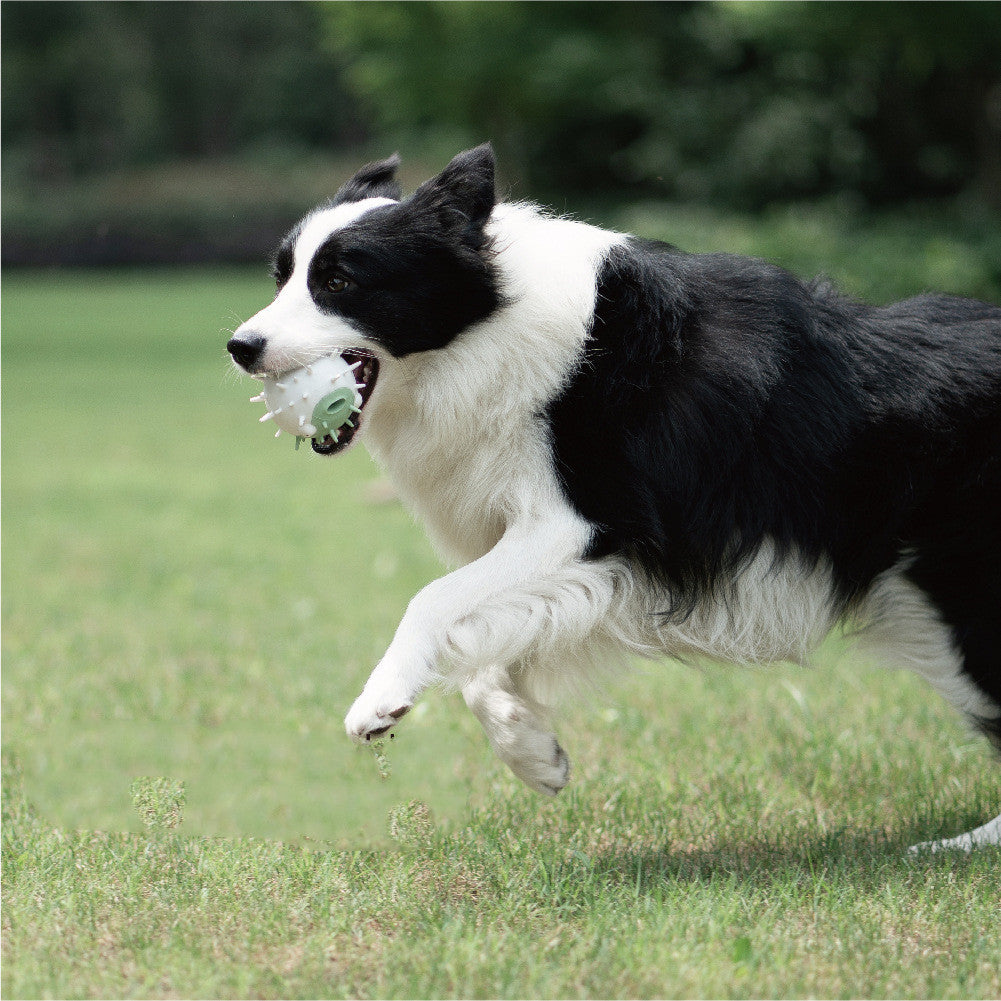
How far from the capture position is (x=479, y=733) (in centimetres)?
484

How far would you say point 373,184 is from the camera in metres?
3.67

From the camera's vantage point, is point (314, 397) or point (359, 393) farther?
point (359, 393)

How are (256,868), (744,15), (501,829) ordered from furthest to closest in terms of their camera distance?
1. (744,15)
2. (501,829)
3. (256,868)

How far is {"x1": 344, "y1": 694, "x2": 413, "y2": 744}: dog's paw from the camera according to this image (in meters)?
3.02

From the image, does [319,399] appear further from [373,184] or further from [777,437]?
[777,437]

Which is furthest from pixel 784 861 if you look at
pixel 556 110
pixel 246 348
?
pixel 556 110

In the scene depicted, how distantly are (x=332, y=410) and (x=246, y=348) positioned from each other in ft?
0.87

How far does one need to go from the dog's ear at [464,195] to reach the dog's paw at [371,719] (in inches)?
49.0

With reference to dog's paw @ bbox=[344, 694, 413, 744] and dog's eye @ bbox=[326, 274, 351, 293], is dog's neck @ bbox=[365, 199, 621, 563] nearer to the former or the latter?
dog's eye @ bbox=[326, 274, 351, 293]

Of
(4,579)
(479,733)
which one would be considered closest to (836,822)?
(479,733)

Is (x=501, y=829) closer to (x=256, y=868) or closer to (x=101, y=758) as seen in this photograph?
(x=256, y=868)

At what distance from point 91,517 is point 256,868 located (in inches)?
230

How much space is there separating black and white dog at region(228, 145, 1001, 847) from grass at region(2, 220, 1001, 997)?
0.41 m

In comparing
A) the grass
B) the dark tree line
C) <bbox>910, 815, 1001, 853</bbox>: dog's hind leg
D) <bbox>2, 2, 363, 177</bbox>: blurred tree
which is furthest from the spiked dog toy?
<bbox>2, 2, 363, 177</bbox>: blurred tree
